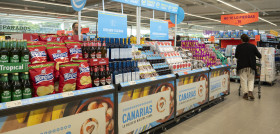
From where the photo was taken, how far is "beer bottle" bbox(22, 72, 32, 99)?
185cm

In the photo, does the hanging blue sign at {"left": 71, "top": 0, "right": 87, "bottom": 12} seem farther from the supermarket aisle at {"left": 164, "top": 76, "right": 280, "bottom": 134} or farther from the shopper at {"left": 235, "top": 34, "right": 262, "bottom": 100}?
the shopper at {"left": 235, "top": 34, "right": 262, "bottom": 100}

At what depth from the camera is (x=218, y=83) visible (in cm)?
508

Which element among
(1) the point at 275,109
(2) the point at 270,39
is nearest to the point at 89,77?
(1) the point at 275,109

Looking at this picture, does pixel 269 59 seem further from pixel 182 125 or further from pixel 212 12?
pixel 212 12

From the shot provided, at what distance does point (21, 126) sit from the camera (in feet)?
5.71

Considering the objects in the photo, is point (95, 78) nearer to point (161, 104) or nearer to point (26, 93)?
point (26, 93)

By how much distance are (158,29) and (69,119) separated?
3.55 metres

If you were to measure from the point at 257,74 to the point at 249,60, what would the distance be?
83 centimetres

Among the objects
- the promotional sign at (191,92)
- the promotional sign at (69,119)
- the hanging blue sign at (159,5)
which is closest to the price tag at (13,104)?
the promotional sign at (69,119)

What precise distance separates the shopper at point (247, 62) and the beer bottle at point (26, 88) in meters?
5.16

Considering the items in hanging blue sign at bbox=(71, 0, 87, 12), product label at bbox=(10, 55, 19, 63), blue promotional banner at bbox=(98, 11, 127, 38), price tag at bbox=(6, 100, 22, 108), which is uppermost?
hanging blue sign at bbox=(71, 0, 87, 12)

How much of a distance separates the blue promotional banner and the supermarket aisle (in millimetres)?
1999

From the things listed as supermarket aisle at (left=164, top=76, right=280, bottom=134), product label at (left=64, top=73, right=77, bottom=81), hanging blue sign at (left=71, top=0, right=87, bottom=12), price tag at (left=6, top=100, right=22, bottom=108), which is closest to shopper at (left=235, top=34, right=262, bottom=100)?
supermarket aisle at (left=164, top=76, right=280, bottom=134)

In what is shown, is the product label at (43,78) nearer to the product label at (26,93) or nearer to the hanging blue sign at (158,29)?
the product label at (26,93)
